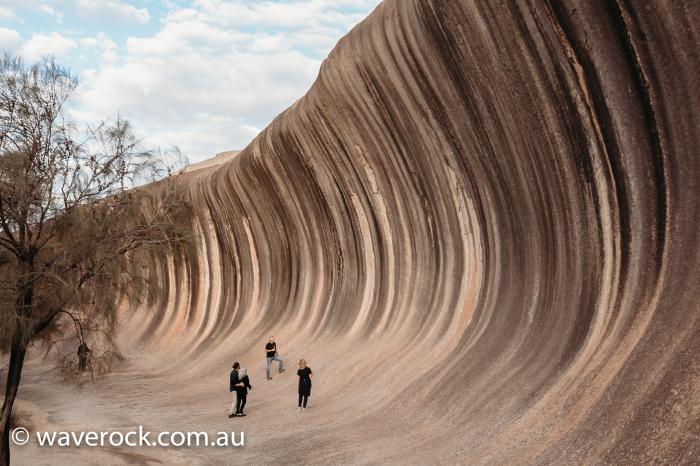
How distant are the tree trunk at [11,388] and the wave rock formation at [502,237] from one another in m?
3.24

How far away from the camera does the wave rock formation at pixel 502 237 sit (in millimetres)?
7039

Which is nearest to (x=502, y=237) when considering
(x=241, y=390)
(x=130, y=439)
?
(x=241, y=390)

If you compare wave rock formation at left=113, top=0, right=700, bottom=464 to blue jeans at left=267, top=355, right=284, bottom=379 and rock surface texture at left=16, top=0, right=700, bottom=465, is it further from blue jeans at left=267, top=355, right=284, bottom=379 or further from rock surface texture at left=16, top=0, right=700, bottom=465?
blue jeans at left=267, top=355, right=284, bottom=379

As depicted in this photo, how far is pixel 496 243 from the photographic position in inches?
452

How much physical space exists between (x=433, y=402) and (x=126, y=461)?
4313mm

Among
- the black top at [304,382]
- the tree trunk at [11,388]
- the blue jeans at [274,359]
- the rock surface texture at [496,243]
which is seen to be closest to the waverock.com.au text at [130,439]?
the rock surface texture at [496,243]

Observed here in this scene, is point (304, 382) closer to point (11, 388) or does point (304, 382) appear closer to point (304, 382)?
point (304, 382)

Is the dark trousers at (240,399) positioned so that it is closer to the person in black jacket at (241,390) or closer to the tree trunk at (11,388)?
the person in black jacket at (241,390)

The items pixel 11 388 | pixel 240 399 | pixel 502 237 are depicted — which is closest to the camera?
pixel 11 388

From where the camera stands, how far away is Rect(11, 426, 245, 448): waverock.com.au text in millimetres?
11812

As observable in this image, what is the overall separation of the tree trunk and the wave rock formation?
3245 mm

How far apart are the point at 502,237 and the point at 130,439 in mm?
6714

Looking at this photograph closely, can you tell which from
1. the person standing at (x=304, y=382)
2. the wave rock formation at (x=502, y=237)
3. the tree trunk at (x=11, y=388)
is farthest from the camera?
the person standing at (x=304, y=382)

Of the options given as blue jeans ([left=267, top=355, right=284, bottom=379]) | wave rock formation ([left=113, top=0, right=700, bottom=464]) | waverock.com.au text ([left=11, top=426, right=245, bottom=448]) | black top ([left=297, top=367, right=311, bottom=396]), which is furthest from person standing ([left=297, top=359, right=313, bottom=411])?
blue jeans ([left=267, top=355, right=284, bottom=379])
